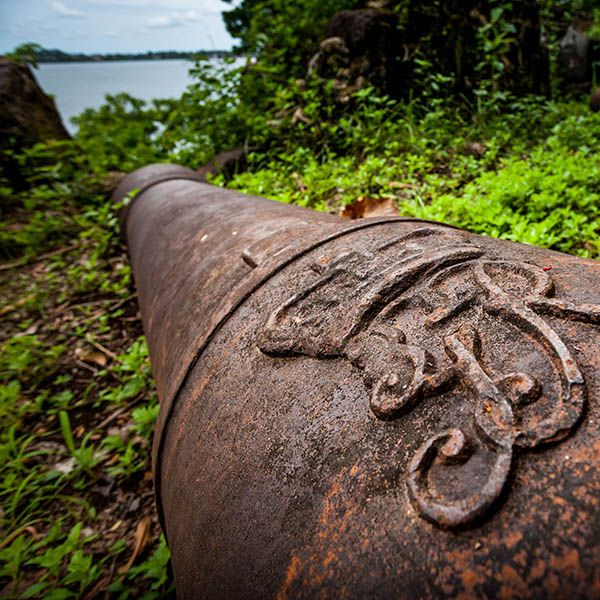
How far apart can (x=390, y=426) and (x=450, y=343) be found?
15 centimetres

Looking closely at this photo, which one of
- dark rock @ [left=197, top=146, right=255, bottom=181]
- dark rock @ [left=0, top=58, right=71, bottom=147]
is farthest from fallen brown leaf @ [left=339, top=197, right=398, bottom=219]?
dark rock @ [left=0, top=58, right=71, bottom=147]

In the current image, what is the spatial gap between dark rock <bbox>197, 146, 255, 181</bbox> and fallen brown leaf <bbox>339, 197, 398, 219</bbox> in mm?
2179

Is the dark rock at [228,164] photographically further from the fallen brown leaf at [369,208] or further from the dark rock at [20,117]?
the dark rock at [20,117]

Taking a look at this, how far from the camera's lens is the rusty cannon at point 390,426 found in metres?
0.39

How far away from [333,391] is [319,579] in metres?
0.24

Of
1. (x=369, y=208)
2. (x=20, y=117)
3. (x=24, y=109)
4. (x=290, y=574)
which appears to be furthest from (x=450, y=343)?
(x=24, y=109)

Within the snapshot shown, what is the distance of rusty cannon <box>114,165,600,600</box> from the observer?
15.3 inches

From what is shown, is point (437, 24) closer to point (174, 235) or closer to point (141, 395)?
point (174, 235)

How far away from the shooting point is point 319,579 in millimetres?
463

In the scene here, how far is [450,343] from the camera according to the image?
55cm

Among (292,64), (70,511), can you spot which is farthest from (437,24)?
(70,511)

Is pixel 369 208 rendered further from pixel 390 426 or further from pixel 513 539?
pixel 513 539

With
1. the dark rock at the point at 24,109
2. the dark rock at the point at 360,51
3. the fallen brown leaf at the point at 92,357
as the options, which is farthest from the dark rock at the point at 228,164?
the dark rock at the point at 24,109

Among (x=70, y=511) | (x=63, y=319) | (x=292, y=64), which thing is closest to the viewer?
(x=70, y=511)
